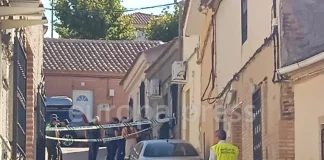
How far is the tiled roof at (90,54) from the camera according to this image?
45281 millimetres

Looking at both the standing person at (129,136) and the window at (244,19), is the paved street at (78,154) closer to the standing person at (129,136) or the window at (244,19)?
the standing person at (129,136)

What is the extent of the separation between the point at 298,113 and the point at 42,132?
9548mm

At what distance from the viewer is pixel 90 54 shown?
4619 centimetres

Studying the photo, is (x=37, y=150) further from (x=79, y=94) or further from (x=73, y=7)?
(x=73, y=7)

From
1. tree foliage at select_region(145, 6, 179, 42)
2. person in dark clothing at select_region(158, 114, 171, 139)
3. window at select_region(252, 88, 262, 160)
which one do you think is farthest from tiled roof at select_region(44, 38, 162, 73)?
window at select_region(252, 88, 262, 160)

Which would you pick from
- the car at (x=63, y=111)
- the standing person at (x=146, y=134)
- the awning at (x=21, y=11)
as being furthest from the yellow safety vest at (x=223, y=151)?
the car at (x=63, y=111)

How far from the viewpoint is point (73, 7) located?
5297 centimetres

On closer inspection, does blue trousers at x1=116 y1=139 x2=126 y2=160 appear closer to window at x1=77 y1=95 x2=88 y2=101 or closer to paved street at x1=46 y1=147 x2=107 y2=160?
paved street at x1=46 y1=147 x2=107 y2=160

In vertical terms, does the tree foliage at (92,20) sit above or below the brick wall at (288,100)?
above

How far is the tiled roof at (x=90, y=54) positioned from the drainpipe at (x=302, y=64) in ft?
106

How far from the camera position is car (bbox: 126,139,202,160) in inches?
795

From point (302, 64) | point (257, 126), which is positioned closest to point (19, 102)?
point (257, 126)

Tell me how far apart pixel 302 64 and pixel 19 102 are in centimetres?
504

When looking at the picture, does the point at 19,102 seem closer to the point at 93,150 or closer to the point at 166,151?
the point at 166,151
